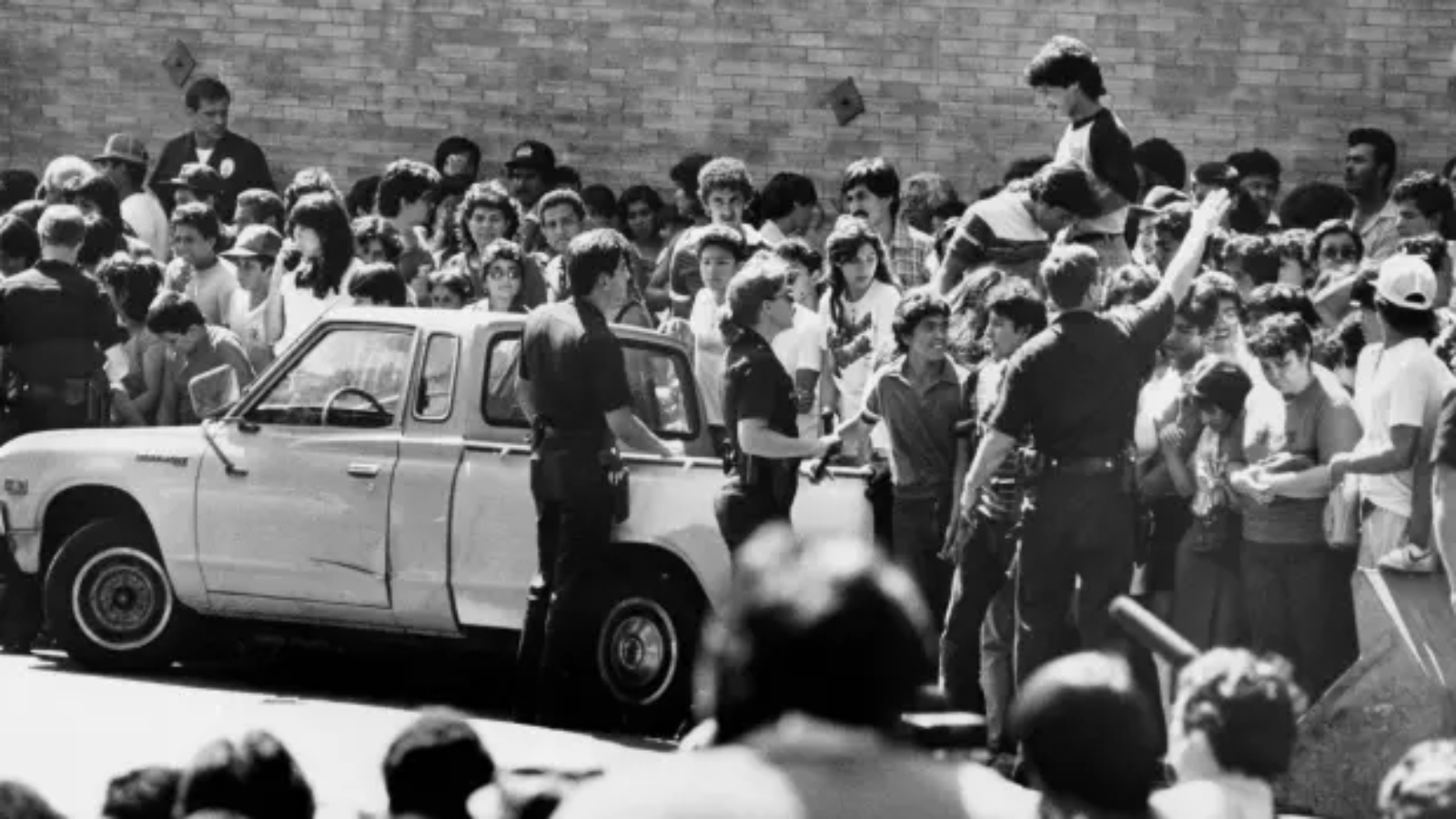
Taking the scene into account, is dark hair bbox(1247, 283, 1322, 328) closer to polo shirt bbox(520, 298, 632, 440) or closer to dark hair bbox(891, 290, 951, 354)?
dark hair bbox(891, 290, 951, 354)

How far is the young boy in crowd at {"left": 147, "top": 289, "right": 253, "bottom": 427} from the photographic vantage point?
1463 cm

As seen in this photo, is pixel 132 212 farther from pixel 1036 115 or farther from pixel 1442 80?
pixel 1442 80

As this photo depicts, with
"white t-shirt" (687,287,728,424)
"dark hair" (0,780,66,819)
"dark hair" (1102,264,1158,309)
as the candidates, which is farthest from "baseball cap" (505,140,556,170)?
"dark hair" (0,780,66,819)

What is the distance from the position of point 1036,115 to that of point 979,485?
933cm

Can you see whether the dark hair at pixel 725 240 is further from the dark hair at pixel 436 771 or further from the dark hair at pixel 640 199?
the dark hair at pixel 436 771

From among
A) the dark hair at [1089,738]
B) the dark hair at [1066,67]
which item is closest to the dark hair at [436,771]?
the dark hair at [1089,738]

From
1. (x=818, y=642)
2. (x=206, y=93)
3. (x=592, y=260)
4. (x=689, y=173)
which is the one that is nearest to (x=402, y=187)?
(x=689, y=173)

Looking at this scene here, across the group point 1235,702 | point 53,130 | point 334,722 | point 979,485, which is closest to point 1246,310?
point 979,485

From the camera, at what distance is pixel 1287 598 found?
11.1m

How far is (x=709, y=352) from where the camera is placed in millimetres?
13789

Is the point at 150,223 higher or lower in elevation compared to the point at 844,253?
higher

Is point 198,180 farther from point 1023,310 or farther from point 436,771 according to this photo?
point 436,771

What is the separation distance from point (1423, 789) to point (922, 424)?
691 cm

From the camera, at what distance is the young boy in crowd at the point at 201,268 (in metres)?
16.2
